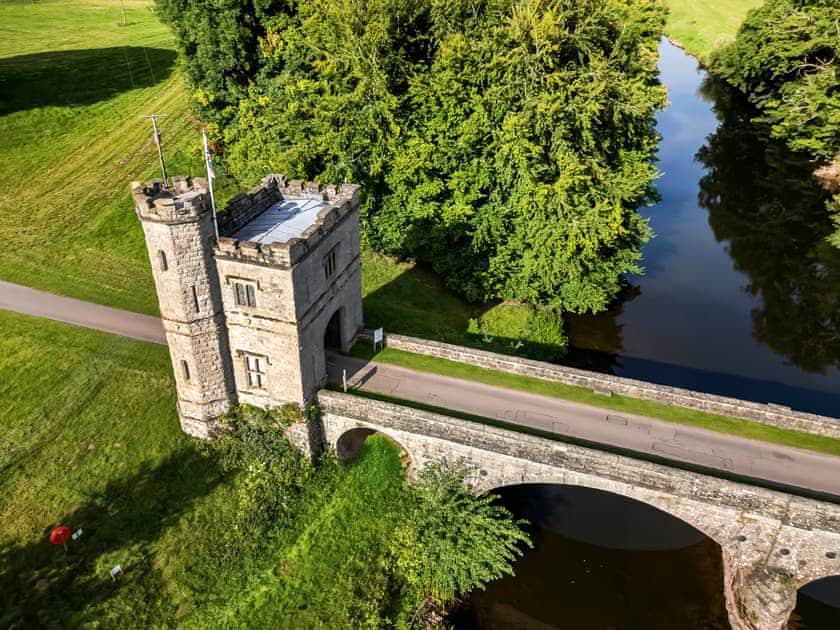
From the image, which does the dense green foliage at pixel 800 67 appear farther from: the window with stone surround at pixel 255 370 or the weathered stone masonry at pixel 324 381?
the window with stone surround at pixel 255 370

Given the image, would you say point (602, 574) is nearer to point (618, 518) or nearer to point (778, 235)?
point (618, 518)

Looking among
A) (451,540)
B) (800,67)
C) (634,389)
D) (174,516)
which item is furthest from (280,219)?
(800,67)

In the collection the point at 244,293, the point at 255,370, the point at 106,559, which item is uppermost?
the point at 244,293

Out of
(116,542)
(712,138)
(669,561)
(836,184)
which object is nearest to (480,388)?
(669,561)

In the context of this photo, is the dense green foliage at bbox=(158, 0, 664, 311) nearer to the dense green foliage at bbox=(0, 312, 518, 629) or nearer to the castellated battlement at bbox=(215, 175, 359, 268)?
the castellated battlement at bbox=(215, 175, 359, 268)

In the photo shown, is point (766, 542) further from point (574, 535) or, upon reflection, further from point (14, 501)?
point (14, 501)

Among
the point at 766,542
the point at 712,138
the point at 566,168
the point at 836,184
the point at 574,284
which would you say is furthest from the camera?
the point at 712,138
